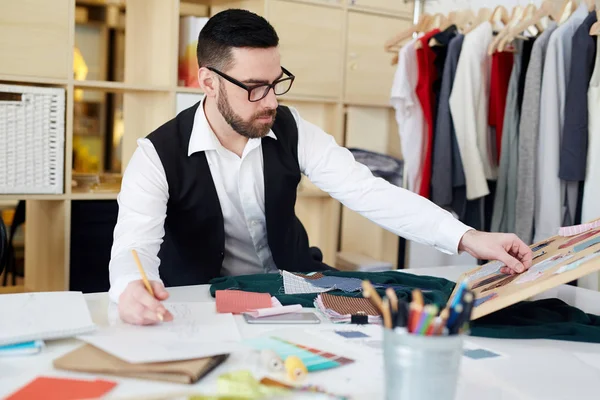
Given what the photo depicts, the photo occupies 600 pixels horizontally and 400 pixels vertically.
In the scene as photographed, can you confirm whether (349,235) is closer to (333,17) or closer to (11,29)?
(333,17)

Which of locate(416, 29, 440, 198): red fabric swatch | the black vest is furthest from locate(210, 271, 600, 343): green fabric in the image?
locate(416, 29, 440, 198): red fabric swatch

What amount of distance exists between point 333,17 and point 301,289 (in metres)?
2.19

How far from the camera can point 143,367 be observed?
1.00 meters

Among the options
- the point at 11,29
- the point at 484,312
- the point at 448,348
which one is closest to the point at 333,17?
the point at 11,29

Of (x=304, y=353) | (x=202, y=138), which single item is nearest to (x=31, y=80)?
(x=202, y=138)

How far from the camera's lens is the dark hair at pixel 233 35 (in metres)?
1.83

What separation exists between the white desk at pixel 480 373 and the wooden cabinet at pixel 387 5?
98.4 inches

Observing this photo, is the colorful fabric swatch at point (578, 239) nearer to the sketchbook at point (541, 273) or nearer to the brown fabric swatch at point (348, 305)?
the sketchbook at point (541, 273)

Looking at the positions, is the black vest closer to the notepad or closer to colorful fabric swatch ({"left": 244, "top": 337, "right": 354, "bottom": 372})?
the notepad

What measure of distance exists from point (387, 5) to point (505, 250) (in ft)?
7.66

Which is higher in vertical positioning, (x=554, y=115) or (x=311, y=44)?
(x=311, y=44)

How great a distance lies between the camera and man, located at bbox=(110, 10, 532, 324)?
69.4 inches

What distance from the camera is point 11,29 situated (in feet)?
8.89

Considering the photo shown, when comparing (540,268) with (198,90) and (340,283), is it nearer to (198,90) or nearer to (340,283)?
(340,283)
